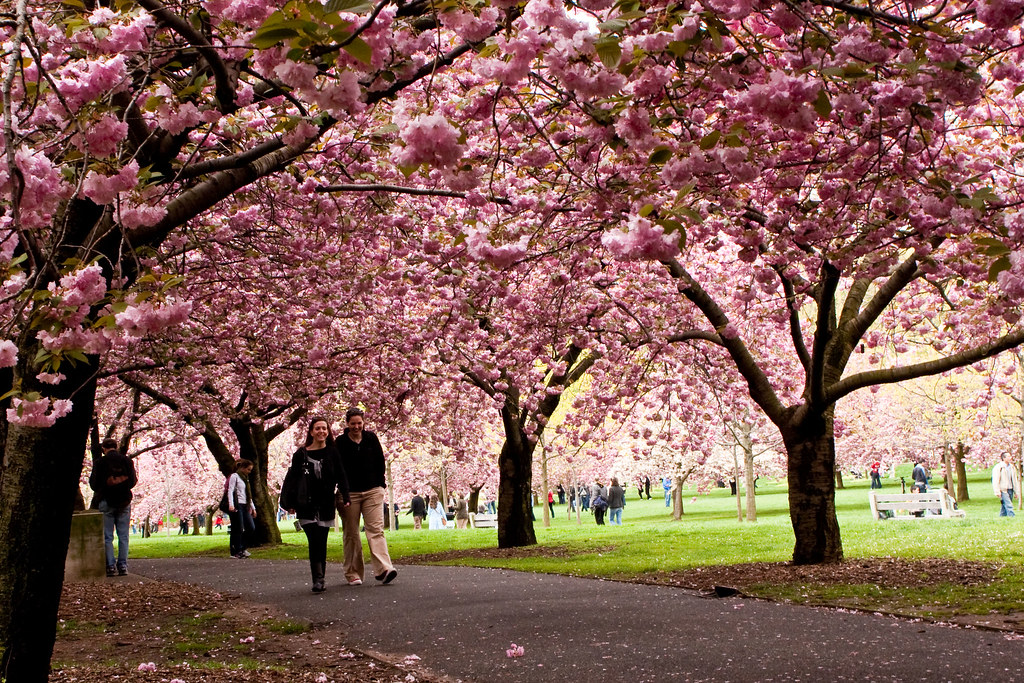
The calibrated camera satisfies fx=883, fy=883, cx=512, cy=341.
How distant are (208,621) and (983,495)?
38721 millimetres

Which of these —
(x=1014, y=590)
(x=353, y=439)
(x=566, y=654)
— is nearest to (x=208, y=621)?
(x=353, y=439)

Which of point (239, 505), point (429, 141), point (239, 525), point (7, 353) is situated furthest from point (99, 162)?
point (239, 525)

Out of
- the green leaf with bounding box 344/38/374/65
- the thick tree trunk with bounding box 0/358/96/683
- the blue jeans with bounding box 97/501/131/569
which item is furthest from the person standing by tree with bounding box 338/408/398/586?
the green leaf with bounding box 344/38/374/65

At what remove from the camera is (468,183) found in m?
4.21

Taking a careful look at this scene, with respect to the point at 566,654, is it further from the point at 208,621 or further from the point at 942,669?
the point at 208,621

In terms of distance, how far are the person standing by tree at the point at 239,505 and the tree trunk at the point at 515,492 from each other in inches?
190

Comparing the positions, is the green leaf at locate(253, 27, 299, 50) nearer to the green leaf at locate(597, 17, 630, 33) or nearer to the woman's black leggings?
the green leaf at locate(597, 17, 630, 33)

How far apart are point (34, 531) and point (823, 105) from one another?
461 cm

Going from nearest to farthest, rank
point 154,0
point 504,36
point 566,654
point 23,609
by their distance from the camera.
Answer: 1. point 504,36
2. point 154,0
3. point 23,609
4. point 566,654

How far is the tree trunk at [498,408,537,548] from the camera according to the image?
1609 centimetres

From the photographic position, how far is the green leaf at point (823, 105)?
3287 millimetres

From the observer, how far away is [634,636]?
6.29 meters

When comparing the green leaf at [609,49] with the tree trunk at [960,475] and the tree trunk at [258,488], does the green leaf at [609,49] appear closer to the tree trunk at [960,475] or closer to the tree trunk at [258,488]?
the tree trunk at [258,488]

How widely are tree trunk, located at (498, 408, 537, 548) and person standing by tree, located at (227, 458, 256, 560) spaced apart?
15.8ft
